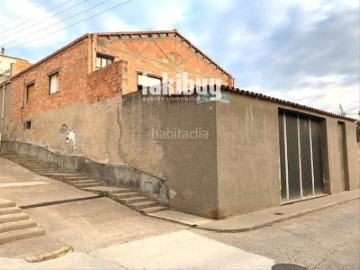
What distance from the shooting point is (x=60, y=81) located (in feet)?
47.4

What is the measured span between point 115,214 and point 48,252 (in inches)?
115

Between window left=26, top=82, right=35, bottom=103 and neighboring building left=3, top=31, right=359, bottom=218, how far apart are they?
5 cm

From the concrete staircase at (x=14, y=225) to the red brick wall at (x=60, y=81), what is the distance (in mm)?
6491

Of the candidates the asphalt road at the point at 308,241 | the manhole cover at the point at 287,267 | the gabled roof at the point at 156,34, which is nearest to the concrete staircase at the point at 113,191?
the asphalt road at the point at 308,241

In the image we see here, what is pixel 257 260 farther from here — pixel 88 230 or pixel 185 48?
pixel 185 48

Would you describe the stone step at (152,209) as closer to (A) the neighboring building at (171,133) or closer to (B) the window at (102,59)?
(A) the neighboring building at (171,133)

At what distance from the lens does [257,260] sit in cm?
540

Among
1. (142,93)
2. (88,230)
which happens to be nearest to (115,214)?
(88,230)

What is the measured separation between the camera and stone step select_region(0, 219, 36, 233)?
6.36m

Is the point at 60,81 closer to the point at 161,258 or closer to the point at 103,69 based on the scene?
the point at 103,69

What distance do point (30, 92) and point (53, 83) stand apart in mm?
2838

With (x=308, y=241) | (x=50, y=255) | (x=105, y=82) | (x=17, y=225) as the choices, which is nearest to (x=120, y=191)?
(x=17, y=225)

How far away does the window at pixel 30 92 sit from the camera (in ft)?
55.5

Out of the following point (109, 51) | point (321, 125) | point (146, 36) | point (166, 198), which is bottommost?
point (166, 198)
